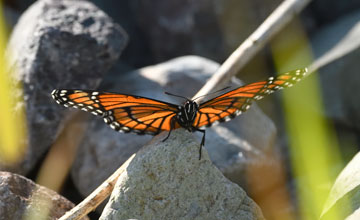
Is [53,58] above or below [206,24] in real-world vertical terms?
below

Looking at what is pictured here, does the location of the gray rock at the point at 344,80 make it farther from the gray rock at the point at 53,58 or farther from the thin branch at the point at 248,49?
the gray rock at the point at 53,58

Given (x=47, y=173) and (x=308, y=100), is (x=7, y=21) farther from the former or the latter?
(x=308, y=100)

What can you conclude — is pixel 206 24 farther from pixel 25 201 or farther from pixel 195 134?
pixel 25 201

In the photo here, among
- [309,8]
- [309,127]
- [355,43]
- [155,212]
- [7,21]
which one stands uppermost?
[309,8]

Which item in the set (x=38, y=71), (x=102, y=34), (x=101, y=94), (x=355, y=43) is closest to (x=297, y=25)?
(x=355, y=43)

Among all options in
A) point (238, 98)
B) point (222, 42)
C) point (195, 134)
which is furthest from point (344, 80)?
point (238, 98)

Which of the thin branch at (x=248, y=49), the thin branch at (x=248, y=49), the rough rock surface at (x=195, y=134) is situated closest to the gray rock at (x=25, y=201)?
the thin branch at (x=248, y=49)

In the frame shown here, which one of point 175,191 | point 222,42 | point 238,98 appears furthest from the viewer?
point 222,42
